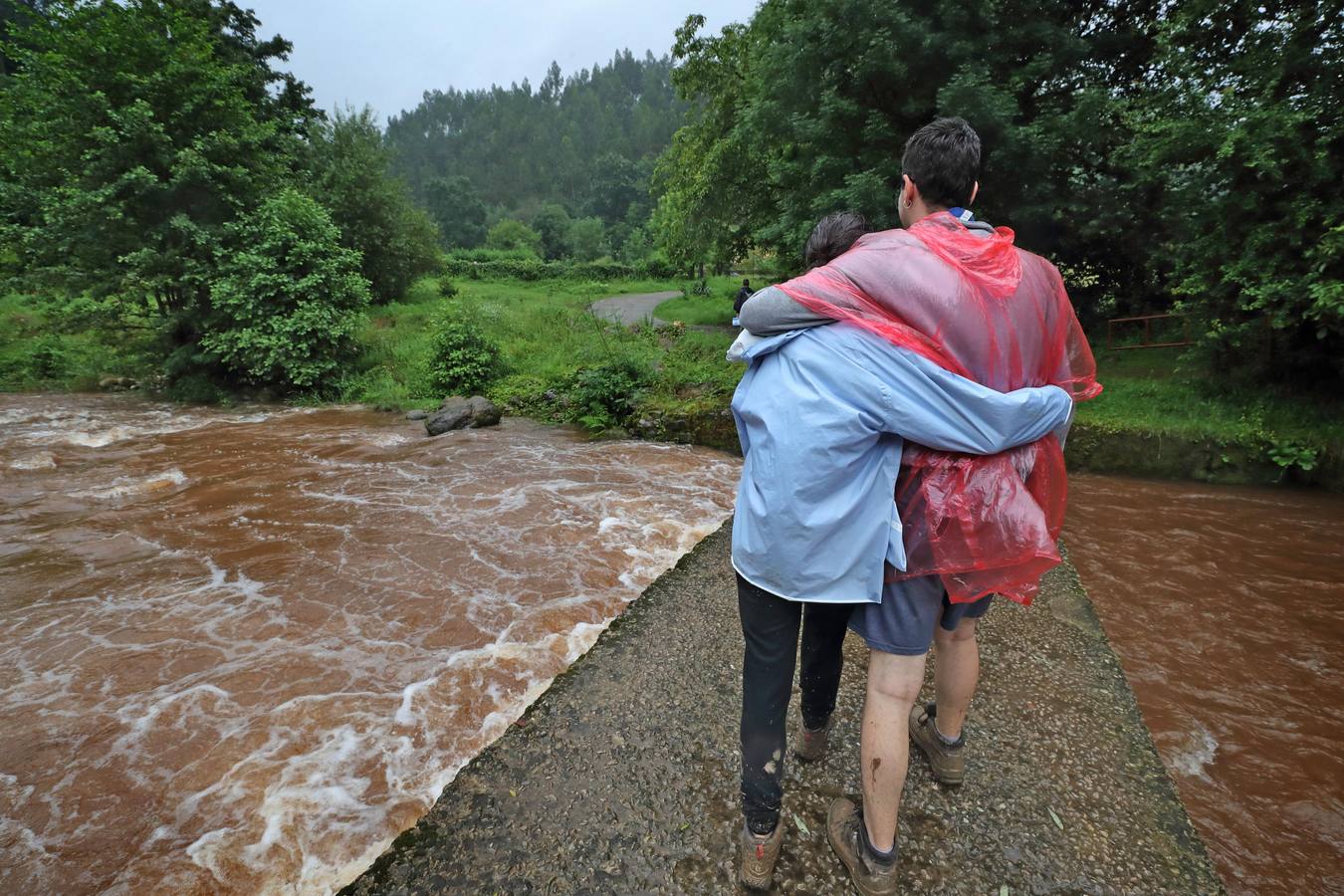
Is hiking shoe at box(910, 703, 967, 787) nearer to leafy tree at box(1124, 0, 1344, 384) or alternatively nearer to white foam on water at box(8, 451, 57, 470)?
leafy tree at box(1124, 0, 1344, 384)

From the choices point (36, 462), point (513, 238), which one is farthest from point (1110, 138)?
point (513, 238)

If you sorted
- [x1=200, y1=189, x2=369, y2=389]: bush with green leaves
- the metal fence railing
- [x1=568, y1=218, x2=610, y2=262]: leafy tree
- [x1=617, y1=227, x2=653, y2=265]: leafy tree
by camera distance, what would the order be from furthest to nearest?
[x1=568, y1=218, x2=610, y2=262]: leafy tree
[x1=617, y1=227, x2=653, y2=265]: leafy tree
[x1=200, y1=189, x2=369, y2=389]: bush with green leaves
the metal fence railing

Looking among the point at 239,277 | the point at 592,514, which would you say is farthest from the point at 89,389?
the point at 592,514

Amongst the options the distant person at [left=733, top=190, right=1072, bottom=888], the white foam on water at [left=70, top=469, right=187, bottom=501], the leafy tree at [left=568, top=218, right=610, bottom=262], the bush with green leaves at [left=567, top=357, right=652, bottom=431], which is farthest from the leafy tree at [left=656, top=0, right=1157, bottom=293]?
the leafy tree at [left=568, top=218, right=610, bottom=262]

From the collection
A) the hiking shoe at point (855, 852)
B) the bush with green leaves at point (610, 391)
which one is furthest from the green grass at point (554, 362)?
the hiking shoe at point (855, 852)

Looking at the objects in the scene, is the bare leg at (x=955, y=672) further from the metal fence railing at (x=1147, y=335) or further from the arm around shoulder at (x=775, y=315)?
the metal fence railing at (x=1147, y=335)

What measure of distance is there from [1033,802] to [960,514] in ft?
4.29

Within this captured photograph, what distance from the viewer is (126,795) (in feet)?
8.33

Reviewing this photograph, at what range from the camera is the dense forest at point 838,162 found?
620cm

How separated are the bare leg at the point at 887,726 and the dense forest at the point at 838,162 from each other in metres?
6.64

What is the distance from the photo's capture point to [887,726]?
1590mm

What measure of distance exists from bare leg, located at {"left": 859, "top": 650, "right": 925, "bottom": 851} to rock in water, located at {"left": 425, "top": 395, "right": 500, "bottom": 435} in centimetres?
907

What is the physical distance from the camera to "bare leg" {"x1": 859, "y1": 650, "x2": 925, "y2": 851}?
1569 millimetres

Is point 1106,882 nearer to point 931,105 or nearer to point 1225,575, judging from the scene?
point 1225,575
